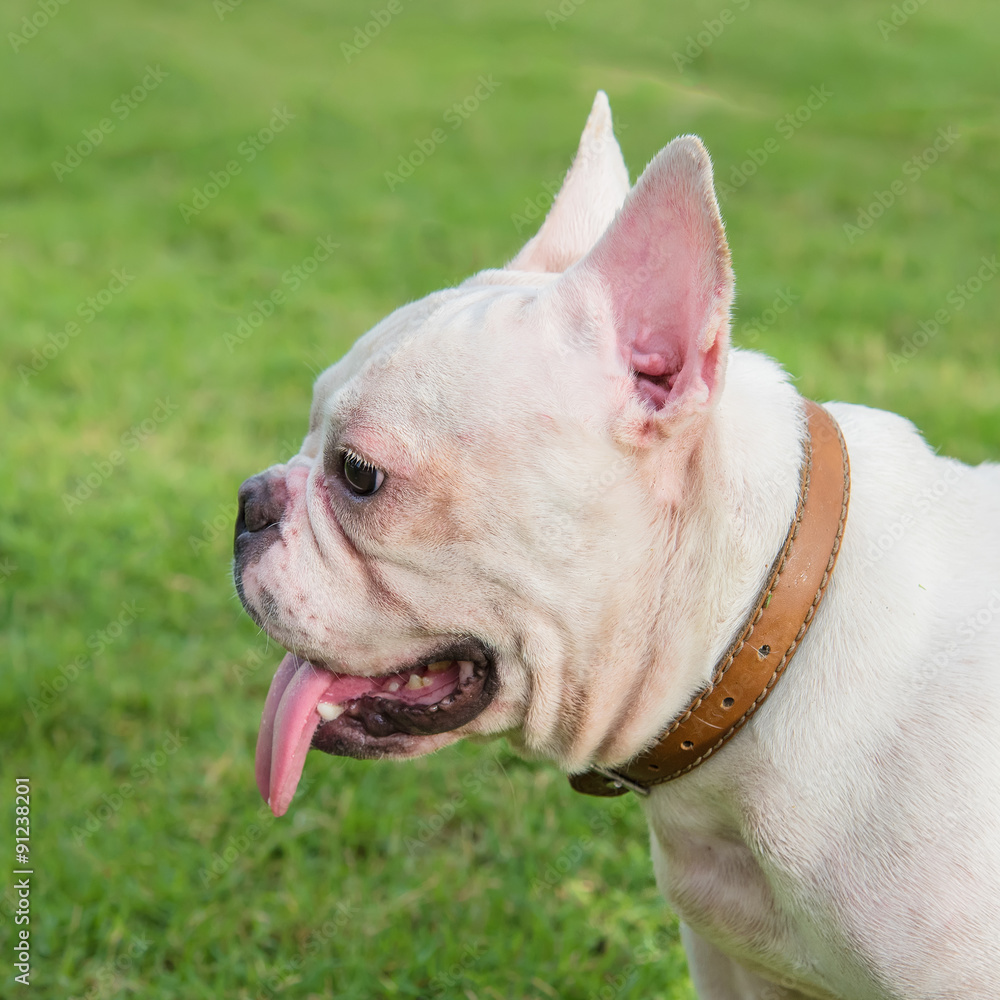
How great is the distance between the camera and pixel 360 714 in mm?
2600

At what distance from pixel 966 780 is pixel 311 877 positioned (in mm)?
2339

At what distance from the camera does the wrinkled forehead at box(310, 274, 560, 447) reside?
2.28 m

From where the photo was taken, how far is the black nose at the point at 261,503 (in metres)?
2.63

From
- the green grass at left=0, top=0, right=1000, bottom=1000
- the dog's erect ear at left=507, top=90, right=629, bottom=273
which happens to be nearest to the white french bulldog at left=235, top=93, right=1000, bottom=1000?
the dog's erect ear at left=507, top=90, right=629, bottom=273

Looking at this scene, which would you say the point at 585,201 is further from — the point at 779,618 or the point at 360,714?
the point at 360,714

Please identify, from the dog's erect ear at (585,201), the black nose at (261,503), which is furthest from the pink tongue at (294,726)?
the dog's erect ear at (585,201)

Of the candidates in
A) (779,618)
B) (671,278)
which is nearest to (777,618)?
(779,618)

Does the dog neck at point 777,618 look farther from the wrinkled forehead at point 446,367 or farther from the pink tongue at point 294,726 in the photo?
the pink tongue at point 294,726

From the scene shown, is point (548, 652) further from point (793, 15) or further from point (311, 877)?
point (793, 15)

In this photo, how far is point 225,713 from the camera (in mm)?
4477

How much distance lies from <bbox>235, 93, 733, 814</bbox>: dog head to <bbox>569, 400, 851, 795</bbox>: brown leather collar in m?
0.07

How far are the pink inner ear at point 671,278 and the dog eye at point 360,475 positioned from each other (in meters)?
0.56

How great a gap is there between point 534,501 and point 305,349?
5261 millimetres

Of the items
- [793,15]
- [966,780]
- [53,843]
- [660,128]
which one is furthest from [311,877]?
[793,15]
